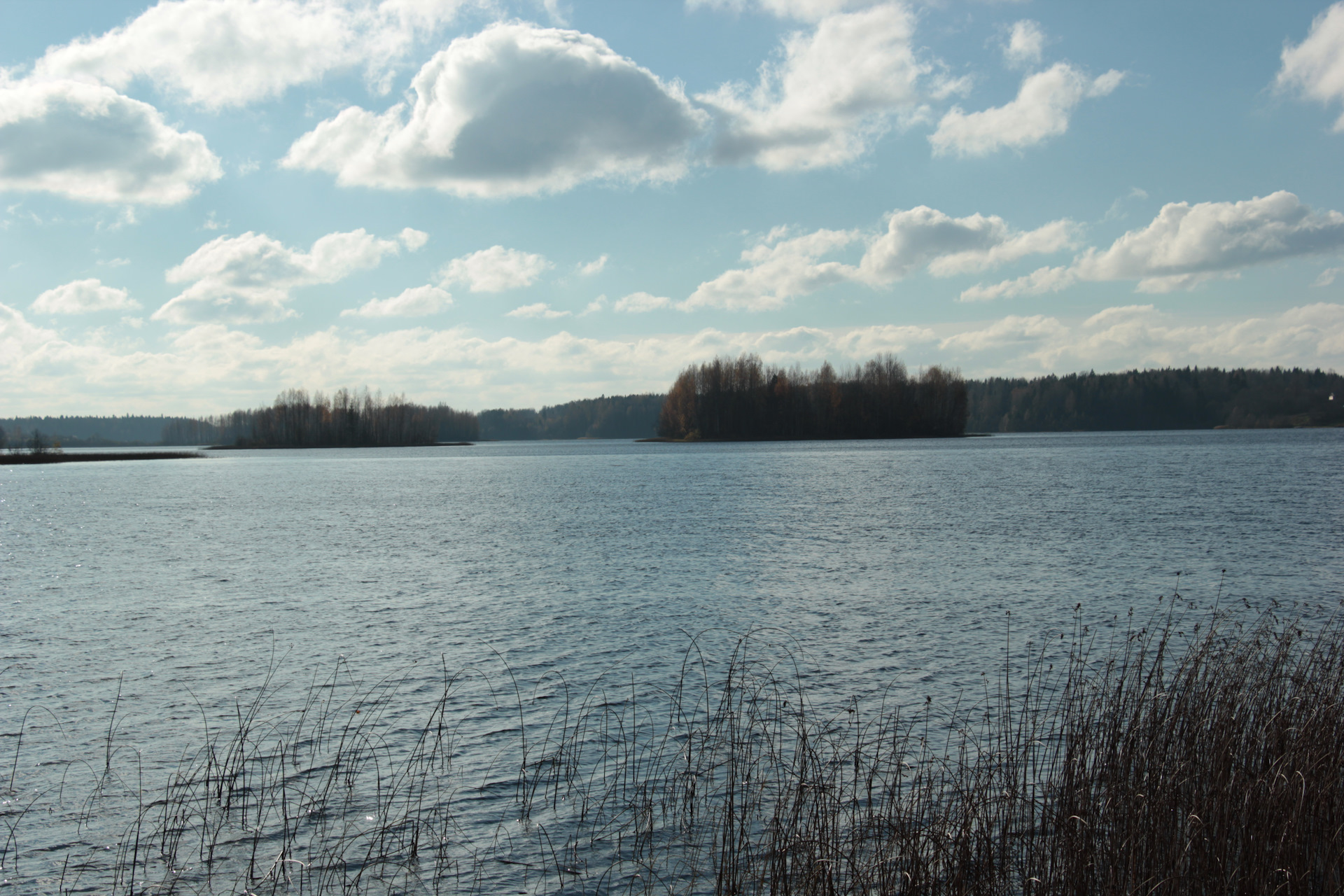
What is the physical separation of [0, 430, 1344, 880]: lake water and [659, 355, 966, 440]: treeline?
109 meters

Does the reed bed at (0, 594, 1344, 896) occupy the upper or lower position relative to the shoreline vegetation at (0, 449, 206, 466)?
lower

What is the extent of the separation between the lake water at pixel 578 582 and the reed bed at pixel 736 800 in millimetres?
890

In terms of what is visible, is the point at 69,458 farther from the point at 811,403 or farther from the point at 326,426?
the point at 811,403

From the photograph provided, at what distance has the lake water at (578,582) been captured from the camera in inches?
523

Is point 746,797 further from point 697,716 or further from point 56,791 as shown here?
point 56,791

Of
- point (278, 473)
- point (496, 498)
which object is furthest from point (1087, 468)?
point (278, 473)

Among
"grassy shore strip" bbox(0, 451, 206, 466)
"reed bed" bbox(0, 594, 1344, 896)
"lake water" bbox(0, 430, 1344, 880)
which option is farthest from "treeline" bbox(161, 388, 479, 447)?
"reed bed" bbox(0, 594, 1344, 896)

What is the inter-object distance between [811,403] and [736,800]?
158 meters

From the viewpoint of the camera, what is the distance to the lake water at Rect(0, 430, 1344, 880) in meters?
13.3

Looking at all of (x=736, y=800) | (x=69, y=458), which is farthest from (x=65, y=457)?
(x=736, y=800)

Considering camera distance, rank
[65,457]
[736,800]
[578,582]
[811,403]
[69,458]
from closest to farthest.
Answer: [736,800] → [578,582] → [69,458] → [65,457] → [811,403]

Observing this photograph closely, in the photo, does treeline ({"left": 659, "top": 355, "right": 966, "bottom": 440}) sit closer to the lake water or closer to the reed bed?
the lake water

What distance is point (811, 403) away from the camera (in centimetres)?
16412

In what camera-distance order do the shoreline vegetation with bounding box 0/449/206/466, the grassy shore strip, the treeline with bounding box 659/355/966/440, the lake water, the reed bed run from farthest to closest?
the treeline with bounding box 659/355/966/440 < the shoreline vegetation with bounding box 0/449/206/466 < the grassy shore strip < the lake water < the reed bed
